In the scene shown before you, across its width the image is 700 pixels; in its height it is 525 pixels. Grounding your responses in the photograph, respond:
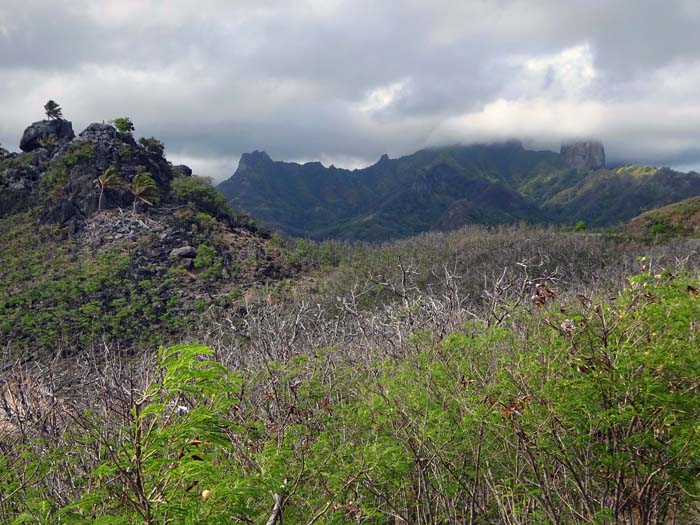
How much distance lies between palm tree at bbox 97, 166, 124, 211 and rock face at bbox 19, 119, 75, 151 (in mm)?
21047

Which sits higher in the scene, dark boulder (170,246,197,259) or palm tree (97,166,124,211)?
palm tree (97,166,124,211)

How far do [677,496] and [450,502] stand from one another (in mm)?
1745

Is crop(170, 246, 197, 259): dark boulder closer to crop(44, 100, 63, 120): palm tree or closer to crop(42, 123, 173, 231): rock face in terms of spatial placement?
crop(42, 123, 173, 231): rock face

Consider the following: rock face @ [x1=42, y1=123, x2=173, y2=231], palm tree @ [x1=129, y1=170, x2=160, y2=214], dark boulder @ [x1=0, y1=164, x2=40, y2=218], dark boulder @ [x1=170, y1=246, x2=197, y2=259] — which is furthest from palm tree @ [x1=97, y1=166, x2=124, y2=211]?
dark boulder @ [x1=0, y1=164, x2=40, y2=218]

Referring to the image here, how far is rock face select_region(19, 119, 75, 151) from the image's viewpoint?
212 feet

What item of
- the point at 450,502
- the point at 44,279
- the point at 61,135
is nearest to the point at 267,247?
the point at 44,279

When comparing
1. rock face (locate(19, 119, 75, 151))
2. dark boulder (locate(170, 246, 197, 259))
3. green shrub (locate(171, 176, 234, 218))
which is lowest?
dark boulder (locate(170, 246, 197, 259))

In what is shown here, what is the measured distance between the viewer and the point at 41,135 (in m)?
65.4

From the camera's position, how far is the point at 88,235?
4603cm

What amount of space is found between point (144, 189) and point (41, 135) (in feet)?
88.1

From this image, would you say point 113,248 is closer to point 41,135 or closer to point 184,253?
point 184,253

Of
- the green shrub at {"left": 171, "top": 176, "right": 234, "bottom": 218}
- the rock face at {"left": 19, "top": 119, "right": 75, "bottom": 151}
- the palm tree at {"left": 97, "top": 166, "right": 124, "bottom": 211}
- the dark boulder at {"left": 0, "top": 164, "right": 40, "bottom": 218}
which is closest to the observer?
A: the palm tree at {"left": 97, "top": 166, "right": 124, "bottom": 211}

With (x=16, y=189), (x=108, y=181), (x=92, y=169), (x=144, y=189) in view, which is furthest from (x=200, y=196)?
(x=16, y=189)

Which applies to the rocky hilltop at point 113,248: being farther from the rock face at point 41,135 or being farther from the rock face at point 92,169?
the rock face at point 41,135
